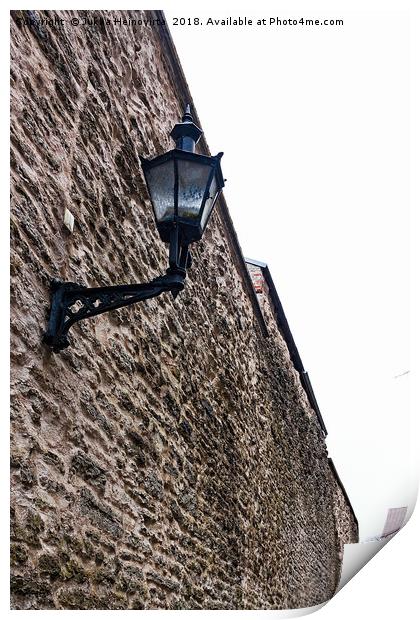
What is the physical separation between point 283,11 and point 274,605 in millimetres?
3276

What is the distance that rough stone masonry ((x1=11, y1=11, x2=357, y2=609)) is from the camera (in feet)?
5.05

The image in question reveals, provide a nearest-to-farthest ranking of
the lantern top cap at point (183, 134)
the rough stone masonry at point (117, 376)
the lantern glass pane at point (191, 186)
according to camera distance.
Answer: the rough stone masonry at point (117, 376), the lantern glass pane at point (191, 186), the lantern top cap at point (183, 134)

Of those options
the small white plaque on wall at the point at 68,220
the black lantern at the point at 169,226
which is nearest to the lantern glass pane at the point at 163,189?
the black lantern at the point at 169,226

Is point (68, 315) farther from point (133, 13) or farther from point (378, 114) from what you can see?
point (378, 114)

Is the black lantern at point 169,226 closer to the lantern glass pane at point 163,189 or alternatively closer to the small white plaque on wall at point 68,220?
the lantern glass pane at point 163,189

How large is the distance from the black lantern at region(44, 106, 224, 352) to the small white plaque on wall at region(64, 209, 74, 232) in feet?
0.75

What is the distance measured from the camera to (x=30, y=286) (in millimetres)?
1536

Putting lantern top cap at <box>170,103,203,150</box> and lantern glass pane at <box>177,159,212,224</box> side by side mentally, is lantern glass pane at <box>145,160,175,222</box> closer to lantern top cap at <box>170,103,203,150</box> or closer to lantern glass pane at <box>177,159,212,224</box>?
lantern glass pane at <box>177,159,212,224</box>

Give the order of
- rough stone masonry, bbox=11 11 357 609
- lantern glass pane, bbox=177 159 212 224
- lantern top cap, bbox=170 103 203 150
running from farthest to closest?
lantern top cap, bbox=170 103 203 150
lantern glass pane, bbox=177 159 212 224
rough stone masonry, bbox=11 11 357 609

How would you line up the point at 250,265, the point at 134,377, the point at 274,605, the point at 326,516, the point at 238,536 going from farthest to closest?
the point at 326,516 < the point at 250,265 < the point at 274,605 < the point at 238,536 < the point at 134,377

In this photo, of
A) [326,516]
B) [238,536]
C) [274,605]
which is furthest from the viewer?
[326,516]

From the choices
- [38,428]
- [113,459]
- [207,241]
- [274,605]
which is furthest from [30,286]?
[274,605]

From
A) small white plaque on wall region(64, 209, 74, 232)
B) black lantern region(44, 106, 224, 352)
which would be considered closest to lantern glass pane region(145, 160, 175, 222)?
black lantern region(44, 106, 224, 352)

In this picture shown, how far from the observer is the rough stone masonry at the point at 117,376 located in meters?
1.54
